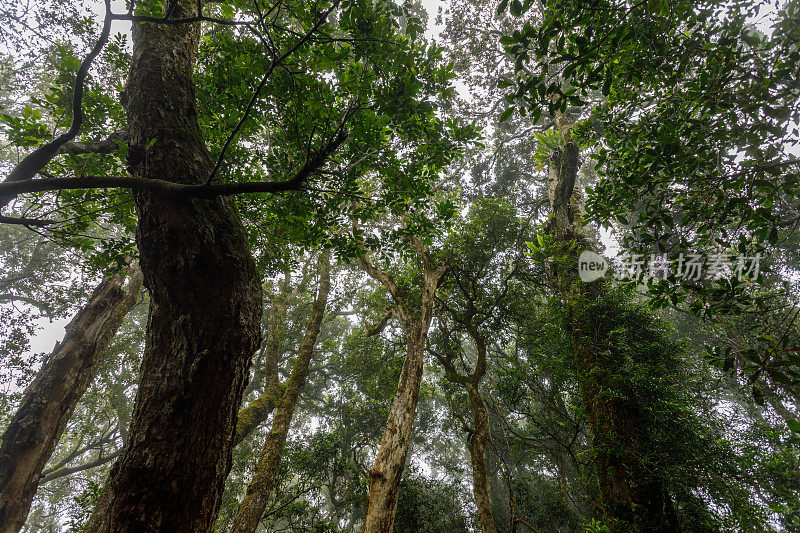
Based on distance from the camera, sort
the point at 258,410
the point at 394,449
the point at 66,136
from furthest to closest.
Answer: the point at 258,410 → the point at 394,449 → the point at 66,136

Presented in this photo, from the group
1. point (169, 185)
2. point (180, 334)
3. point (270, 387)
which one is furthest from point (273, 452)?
point (169, 185)

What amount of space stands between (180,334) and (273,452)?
5.51 meters

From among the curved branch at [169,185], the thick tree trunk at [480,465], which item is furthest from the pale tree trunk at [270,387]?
→ the curved branch at [169,185]

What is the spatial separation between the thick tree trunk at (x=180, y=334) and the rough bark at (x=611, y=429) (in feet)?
15.0

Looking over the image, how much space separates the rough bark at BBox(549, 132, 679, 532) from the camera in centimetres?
375

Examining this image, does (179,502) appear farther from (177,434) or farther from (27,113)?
(27,113)

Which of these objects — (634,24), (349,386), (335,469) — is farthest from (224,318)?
(349,386)

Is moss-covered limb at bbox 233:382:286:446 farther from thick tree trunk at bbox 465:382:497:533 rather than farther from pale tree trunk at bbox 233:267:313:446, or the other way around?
thick tree trunk at bbox 465:382:497:533

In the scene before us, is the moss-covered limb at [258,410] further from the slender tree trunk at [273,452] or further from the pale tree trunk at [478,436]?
the pale tree trunk at [478,436]

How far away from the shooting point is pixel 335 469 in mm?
7297

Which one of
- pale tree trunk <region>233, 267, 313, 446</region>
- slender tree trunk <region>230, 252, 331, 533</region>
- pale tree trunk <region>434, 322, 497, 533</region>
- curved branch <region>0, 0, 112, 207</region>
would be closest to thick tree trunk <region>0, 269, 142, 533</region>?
pale tree trunk <region>233, 267, 313, 446</region>

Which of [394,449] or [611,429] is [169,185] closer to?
[394,449]

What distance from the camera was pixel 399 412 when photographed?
18.1 ft

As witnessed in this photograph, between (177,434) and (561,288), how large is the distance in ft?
20.1
